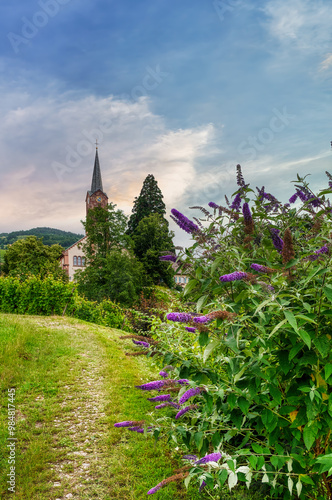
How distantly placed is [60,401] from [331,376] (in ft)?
16.9

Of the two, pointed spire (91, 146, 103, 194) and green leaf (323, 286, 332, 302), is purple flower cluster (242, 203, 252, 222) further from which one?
pointed spire (91, 146, 103, 194)

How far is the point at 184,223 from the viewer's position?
2055mm

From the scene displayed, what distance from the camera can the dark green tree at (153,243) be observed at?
3397 centimetres

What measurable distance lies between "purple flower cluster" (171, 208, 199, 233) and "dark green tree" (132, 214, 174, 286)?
1225 inches

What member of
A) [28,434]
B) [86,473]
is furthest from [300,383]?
[28,434]

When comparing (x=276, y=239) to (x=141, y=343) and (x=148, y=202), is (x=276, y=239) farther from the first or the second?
(x=148, y=202)

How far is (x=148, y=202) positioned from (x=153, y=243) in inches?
236

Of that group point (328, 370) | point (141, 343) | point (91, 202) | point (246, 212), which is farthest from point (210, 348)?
point (91, 202)

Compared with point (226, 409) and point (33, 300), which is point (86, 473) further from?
point (33, 300)

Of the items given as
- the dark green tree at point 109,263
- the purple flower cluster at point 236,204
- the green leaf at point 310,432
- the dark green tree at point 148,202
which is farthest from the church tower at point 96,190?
the green leaf at point 310,432

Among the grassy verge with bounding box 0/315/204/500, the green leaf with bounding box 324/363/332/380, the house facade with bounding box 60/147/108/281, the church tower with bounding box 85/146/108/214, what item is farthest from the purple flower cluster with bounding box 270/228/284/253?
the church tower with bounding box 85/146/108/214

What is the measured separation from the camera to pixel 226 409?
2084 mm

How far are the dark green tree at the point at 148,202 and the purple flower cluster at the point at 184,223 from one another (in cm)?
3636

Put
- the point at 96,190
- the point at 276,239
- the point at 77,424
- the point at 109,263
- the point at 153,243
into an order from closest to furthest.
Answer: the point at 276,239
the point at 77,424
the point at 109,263
the point at 153,243
the point at 96,190
